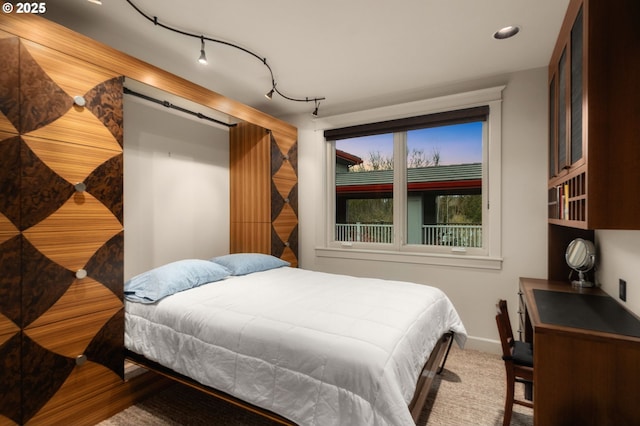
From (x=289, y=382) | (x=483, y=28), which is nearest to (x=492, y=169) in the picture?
(x=483, y=28)

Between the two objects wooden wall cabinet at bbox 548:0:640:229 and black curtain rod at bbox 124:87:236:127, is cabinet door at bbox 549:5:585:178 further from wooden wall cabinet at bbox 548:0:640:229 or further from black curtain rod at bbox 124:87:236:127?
black curtain rod at bbox 124:87:236:127

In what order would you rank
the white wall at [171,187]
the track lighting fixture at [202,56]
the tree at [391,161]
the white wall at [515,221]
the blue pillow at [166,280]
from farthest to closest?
1. the tree at [391,161]
2. the white wall at [515,221]
3. the white wall at [171,187]
4. the track lighting fixture at [202,56]
5. the blue pillow at [166,280]

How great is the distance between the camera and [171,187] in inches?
121

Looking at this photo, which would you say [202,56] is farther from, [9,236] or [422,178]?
[422,178]

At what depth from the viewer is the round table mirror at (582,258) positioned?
233 cm

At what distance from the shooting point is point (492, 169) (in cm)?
309

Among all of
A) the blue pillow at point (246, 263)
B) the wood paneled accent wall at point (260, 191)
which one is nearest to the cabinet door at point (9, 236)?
the blue pillow at point (246, 263)

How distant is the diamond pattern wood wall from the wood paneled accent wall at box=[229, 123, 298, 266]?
1616 mm

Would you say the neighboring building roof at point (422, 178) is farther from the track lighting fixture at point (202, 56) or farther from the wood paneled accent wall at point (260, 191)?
the track lighting fixture at point (202, 56)

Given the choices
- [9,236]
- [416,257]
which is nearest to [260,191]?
[416,257]

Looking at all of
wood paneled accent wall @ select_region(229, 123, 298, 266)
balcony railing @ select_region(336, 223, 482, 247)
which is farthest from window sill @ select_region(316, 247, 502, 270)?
wood paneled accent wall @ select_region(229, 123, 298, 266)

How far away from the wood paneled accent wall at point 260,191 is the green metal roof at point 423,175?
0.81 meters

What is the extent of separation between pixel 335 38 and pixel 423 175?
1.82 meters

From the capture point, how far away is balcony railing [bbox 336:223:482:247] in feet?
10.9
